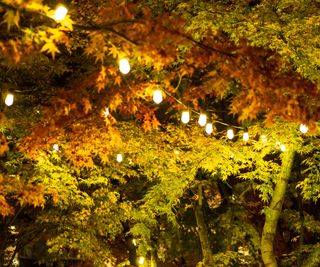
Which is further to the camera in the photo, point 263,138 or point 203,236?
point 203,236

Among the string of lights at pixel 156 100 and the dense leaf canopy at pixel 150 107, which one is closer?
the string of lights at pixel 156 100

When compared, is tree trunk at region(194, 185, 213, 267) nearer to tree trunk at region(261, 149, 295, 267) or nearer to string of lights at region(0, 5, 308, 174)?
tree trunk at region(261, 149, 295, 267)

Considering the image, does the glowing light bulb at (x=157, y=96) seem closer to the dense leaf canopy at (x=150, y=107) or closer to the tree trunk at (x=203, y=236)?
the dense leaf canopy at (x=150, y=107)

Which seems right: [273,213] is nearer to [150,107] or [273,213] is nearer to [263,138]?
[263,138]

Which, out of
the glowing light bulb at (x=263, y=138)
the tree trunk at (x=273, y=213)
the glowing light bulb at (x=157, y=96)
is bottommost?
the tree trunk at (x=273, y=213)

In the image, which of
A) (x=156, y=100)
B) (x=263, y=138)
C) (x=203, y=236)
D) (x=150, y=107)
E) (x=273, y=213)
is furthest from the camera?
(x=203, y=236)

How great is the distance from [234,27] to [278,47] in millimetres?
1066

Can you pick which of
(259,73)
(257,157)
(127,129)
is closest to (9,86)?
(127,129)

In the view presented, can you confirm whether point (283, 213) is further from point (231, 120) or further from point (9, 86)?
point (9, 86)

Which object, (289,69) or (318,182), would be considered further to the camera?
(318,182)

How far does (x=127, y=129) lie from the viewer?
12.6 m

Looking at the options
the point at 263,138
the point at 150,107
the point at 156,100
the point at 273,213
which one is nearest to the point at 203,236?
the point at 273,213

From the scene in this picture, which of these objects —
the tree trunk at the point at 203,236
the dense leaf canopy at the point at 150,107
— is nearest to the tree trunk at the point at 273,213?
the dense leaf canopy at the point at 150,107

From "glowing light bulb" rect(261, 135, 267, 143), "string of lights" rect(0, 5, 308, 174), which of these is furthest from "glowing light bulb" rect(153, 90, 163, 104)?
"glowing light bulb" rect(261, 135, 267, 143)
